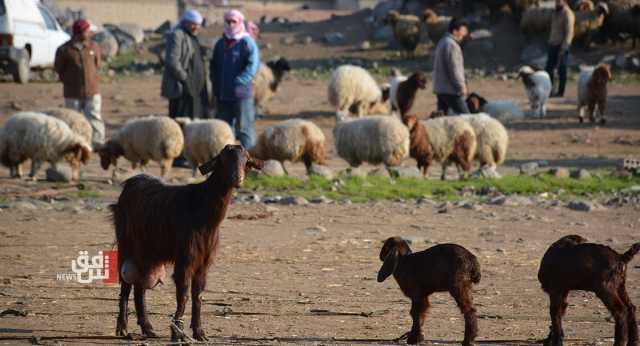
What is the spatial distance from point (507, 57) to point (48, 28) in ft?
36.8

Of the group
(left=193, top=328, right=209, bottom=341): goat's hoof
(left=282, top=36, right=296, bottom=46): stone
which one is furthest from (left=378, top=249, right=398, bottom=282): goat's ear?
(left=282, top=36, right=296, bottom=46): stone

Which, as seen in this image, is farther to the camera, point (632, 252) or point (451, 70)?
point (451, 70)

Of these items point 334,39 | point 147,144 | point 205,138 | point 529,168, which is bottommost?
point 529,168

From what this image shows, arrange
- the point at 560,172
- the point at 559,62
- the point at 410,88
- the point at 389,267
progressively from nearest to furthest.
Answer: the point at 389,267 → the point at 560,172 → the point at 410,88 → the point at 559,62

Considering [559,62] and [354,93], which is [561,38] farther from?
[354,93]

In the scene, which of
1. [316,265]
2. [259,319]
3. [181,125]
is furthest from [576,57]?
[259,319]

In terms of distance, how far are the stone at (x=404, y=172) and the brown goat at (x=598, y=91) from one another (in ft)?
20.2

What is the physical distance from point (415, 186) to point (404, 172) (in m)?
1.23

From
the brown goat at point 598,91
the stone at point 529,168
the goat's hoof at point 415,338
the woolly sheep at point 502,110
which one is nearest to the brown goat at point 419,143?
the stone at point 529,168

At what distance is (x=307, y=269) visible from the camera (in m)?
9.46

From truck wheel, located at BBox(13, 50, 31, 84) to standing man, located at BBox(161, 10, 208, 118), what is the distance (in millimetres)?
10627

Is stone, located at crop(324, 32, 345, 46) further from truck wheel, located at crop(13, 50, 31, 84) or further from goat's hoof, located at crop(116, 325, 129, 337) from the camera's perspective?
goat's hoof, located at crop(116, 325, 129, 337)

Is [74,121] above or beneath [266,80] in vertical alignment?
beneath

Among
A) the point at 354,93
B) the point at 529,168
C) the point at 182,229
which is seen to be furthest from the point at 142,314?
the point at 354,93
